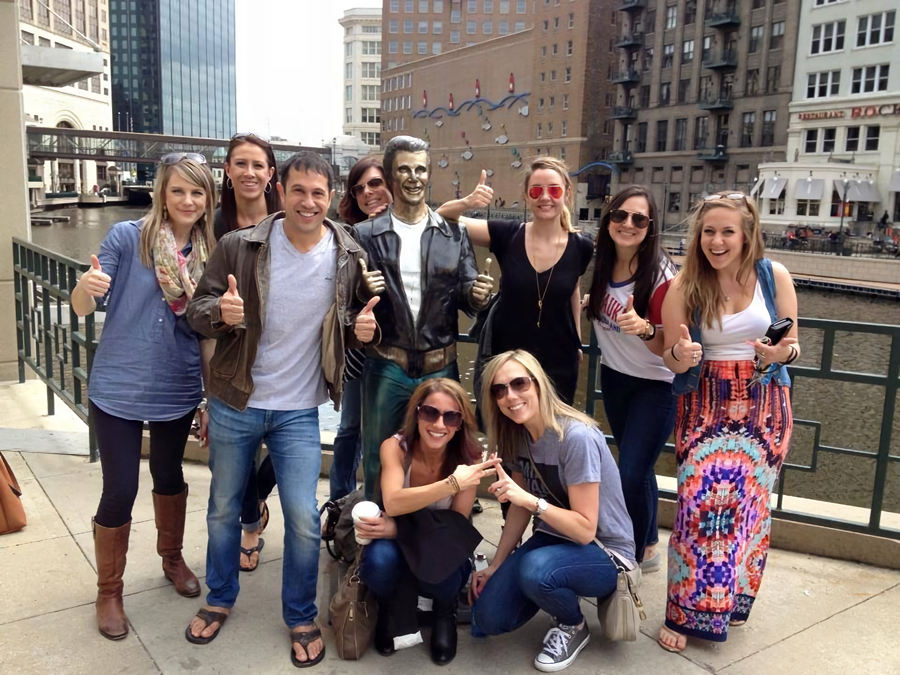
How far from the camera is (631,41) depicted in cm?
5862

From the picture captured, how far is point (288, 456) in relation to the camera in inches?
117

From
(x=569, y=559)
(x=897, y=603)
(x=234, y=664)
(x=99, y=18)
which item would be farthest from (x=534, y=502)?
(x=99, y=18)

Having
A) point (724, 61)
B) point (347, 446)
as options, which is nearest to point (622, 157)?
point (724, 61)

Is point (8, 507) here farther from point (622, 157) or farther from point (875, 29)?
point (622, 157)

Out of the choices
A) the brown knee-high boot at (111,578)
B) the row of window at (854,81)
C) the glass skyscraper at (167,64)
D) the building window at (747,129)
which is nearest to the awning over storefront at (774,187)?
the row of window at (854,81)

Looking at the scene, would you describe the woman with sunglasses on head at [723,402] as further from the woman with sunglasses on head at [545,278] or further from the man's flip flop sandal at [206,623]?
the man's flip flop sandal at [206,623]

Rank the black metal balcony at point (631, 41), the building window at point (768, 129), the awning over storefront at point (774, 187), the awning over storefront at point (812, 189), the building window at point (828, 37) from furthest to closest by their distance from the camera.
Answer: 1. the black metal balcony at point (631, 41)
2. the building window at point (768, 129)
3. the building window at point (828, 37)
4. the awning over storefront at point (774, 187)
5. the awning over storefront at point (812, 189)

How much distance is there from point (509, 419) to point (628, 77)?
201 feet

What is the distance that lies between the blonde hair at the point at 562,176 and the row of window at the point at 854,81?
46.7m

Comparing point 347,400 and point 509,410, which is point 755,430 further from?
point 347,400

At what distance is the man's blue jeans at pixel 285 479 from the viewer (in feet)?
9.64

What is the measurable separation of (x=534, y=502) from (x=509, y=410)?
376 millimetres

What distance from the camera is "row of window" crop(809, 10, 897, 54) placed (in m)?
42.1

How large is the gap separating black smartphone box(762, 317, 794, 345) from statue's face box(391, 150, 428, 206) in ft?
5.10
